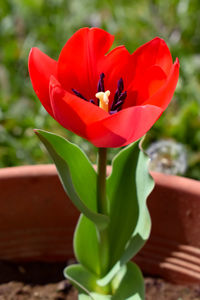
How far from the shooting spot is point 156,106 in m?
0.55

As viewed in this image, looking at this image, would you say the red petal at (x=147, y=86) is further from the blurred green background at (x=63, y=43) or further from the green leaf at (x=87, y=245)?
the blurred green background at (x=63, y=43)

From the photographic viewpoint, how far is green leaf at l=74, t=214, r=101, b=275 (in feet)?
2.63

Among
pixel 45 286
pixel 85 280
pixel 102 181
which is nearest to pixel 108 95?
pixel 102 181

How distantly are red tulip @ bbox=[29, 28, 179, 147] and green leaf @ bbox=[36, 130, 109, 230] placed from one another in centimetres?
7

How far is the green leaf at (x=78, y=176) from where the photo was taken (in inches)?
25.5

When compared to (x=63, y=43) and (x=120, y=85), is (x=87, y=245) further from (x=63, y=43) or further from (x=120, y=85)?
(x=63, y=43)

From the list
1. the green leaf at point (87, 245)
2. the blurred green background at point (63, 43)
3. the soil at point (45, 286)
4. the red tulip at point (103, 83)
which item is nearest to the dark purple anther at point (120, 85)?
the red tulip at point (103, 83)

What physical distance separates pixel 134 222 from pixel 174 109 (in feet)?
3.66

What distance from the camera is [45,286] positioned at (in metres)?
0.99

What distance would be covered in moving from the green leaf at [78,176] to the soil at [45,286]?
306 mm

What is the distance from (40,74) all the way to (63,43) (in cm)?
139

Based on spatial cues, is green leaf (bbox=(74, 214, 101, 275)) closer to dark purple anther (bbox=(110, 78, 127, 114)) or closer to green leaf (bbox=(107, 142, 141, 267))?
green leaf (bbox=(107, 142, 141, 267))

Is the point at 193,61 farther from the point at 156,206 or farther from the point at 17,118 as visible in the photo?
the point at 156,206

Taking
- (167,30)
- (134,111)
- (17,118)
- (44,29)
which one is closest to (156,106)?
(134,111)
